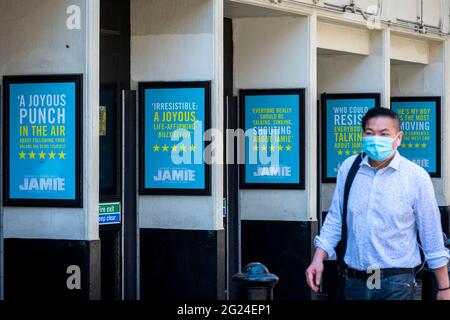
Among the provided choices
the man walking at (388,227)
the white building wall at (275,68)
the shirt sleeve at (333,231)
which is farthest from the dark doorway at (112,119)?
the man walking at (388,227)

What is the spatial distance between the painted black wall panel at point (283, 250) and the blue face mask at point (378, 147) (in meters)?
6.61

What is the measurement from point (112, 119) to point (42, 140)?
6.72 feet

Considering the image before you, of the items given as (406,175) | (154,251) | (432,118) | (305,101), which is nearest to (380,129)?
(406,175)

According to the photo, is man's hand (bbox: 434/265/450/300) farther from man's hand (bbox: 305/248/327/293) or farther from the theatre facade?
the theatre facade

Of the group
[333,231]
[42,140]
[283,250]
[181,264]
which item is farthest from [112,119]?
[333,231]

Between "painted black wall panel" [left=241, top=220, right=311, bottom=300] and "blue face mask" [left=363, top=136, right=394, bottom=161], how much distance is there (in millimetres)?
6609

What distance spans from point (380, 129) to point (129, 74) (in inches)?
217

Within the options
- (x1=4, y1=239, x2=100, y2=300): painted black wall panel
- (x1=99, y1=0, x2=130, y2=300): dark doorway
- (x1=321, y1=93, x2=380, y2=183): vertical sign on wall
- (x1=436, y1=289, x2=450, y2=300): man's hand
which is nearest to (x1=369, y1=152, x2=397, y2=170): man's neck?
(x1=436, y1=289, x2=450, y2=300): man's hand

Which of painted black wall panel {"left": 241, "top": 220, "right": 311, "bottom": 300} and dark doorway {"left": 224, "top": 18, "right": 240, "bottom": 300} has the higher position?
dark doorway {"left": 224, "top": 18, "right": 240, "bottom": 300}

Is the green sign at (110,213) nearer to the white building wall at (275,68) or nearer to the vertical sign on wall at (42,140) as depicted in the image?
the vertical sign on wall at (42,140)

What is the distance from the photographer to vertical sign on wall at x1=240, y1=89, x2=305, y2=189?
14266mm

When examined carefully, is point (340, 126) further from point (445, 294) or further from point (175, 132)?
point (445, 294)

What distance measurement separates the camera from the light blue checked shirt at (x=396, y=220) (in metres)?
7.45

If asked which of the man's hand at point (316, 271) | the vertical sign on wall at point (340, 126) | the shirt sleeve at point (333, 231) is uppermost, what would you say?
the vertical sign on wall at point (340, 126)
